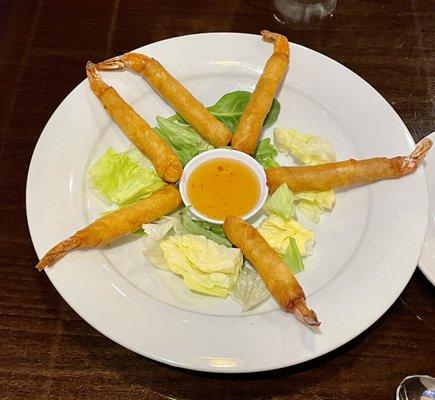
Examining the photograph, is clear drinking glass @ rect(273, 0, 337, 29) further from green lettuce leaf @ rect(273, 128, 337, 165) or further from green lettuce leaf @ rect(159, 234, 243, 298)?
green lettuce leaf @ rect(159, 234, 243, 298)

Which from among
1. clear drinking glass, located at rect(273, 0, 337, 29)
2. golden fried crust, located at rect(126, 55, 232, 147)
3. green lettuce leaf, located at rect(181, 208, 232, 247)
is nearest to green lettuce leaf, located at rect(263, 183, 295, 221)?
green lettuce leaf, located at rect(181, 208, 232, 247)

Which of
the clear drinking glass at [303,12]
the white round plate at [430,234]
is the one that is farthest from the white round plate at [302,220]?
the clear drinking glass at [303,12]

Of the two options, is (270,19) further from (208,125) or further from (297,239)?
(297,239)

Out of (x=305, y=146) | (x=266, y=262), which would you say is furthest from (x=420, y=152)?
(x=266, y=262)

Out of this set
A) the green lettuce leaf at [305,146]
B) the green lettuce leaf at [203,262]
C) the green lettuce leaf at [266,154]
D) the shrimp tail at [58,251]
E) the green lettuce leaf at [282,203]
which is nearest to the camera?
the shrimp tail at [58,251]

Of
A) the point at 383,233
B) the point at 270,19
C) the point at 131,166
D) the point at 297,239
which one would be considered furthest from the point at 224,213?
the point at 270,19

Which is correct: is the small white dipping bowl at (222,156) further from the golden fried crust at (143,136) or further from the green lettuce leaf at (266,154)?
the green lettuce leaf at (266,154)

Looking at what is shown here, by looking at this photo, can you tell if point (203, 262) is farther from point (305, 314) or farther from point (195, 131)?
point (195, 131)
